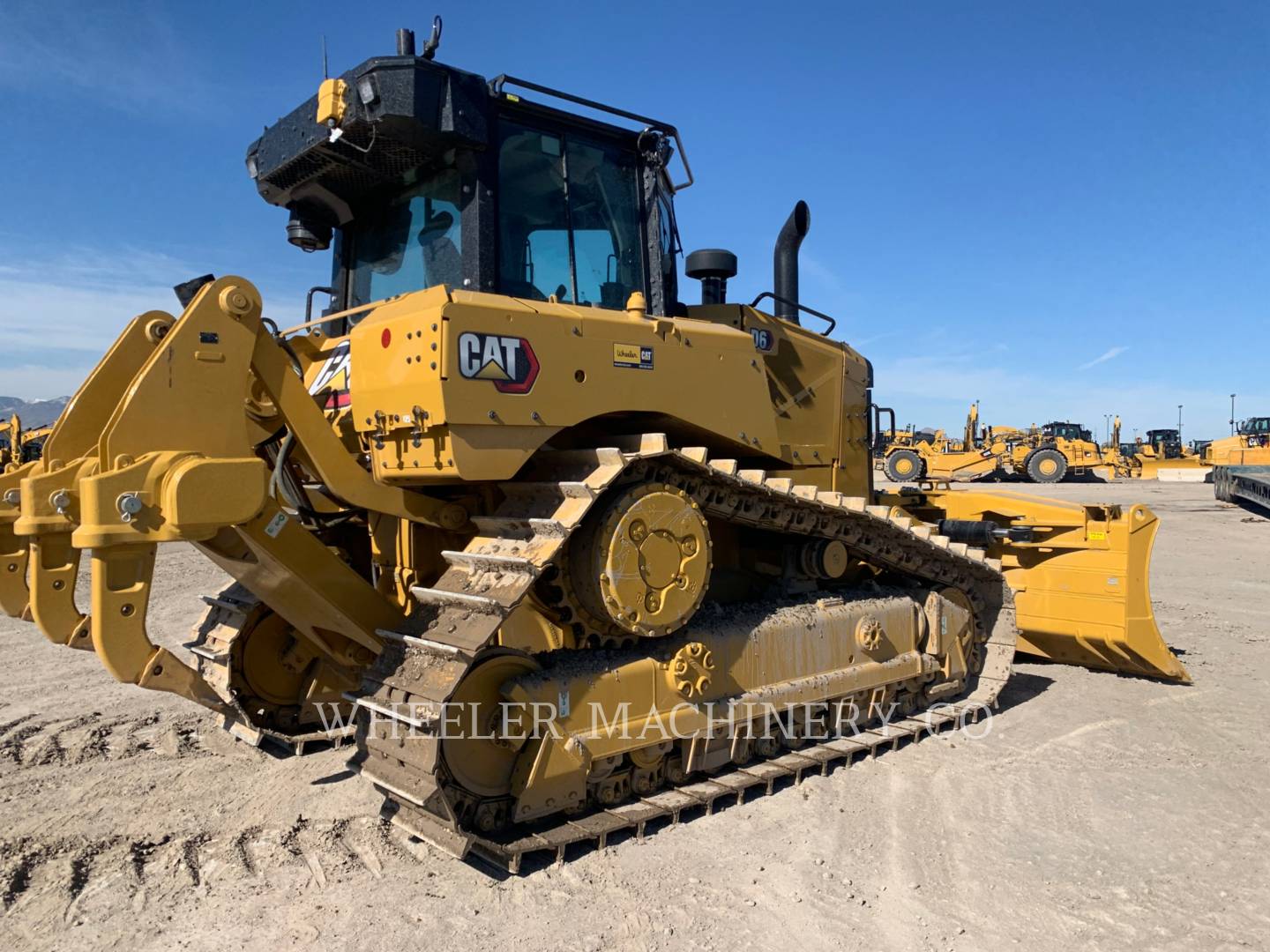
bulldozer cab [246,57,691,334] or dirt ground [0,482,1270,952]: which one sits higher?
bulldozer cab [246,57,691,334]

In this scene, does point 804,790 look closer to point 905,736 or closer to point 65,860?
point 905,736

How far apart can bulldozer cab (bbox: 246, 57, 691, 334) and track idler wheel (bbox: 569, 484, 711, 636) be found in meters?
1.25

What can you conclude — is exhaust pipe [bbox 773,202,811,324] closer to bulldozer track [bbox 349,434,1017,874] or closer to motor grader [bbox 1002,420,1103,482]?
bulldozer track [bbox 349,434,1017,874]

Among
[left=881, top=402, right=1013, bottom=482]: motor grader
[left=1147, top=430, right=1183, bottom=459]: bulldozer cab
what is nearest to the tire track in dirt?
[left=881, top=402, right=1013, bottom=482]: motor grader

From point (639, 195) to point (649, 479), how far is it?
74.2 inches

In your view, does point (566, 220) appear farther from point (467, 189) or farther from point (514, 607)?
point (514, 607)

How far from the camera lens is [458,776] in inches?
156

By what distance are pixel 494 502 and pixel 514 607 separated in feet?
3.32

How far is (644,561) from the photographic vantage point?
438 centimetres

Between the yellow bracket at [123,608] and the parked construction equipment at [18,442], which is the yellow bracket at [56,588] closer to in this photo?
the yellow bracket at [123,608]

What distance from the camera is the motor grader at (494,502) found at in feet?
12.5

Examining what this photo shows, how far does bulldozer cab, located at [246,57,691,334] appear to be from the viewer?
4.56 m

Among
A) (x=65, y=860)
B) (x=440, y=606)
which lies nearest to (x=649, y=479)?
(x=440, y=606)

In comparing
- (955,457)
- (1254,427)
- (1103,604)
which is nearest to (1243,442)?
(1254,427)
